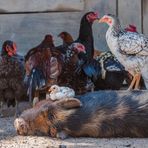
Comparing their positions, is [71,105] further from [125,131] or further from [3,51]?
[3,51]

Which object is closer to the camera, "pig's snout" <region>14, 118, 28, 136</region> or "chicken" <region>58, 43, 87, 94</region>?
"pig's snout" <region>14, 118, 28, 136</region>

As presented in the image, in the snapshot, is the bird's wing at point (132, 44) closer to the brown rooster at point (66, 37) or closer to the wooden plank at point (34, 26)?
the brown rooster at point (66, 37)

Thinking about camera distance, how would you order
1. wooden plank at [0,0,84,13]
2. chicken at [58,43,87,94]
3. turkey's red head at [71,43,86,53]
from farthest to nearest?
1. wooden plank at [0,0,84,13]
2. turkey's red head at [71,43,86,53]
3. chicken at [58,43,87,94]

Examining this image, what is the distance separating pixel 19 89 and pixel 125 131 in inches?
75.6

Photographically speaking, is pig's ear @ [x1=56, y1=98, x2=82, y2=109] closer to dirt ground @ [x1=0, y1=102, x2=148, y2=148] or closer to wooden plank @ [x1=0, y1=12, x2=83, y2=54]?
dirt ground @ [x1=0, y1=102, x2=148, y2=148]

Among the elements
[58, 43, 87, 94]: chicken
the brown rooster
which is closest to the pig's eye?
[58, 43, 87, 94]: chicken

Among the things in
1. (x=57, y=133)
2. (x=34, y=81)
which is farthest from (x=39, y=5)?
(x=57, y=133)

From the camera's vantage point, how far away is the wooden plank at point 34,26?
8695 mm

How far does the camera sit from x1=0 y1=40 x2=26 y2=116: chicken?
709 centimetres

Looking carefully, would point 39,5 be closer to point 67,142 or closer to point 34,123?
point 34,123

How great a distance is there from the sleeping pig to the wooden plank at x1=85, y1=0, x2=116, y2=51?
3.18 meters

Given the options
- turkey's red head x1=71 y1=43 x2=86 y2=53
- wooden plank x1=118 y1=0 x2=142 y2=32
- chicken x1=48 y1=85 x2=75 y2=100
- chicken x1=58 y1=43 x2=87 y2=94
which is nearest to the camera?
chicken x1=48 y1=85 x2=75 y2=100

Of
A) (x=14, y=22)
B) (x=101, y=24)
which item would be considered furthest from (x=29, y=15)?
(x=101, y=24)

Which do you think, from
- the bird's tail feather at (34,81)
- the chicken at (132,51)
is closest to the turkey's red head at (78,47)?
the chicken at (132,51)
